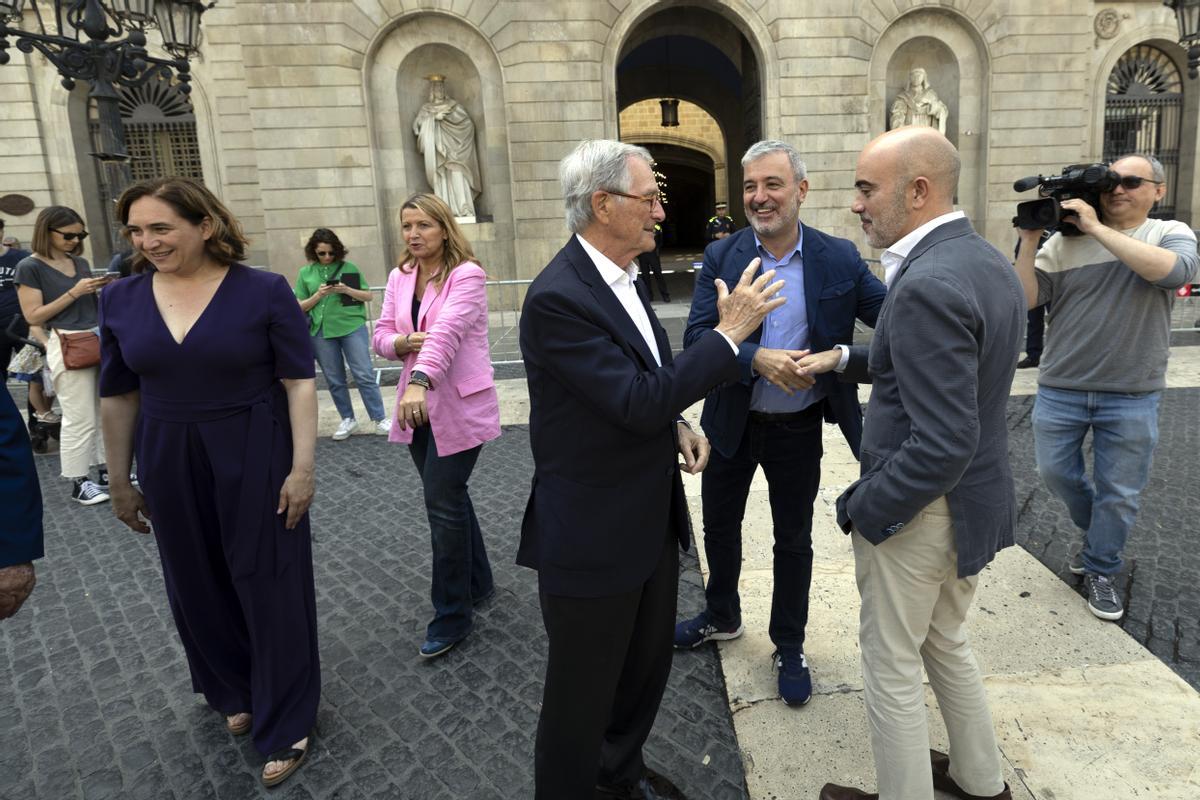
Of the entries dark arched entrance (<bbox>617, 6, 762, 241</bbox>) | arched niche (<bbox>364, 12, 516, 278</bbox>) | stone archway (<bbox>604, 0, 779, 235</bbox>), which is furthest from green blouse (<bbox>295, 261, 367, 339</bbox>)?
dark arched entrance (<bbox>617, 6, 762, 241</bbox>)

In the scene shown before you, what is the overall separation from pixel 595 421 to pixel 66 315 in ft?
16.8

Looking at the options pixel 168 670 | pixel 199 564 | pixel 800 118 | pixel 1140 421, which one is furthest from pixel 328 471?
pixel 800 118

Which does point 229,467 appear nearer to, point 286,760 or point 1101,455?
point 286,760

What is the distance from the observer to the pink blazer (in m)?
3.09

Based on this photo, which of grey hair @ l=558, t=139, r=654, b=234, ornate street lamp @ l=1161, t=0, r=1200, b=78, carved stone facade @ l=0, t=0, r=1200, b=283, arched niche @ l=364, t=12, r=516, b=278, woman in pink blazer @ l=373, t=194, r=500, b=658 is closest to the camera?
grey hair @ l=558, t=139, r=654, b=234

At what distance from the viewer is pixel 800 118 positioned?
1338 cm

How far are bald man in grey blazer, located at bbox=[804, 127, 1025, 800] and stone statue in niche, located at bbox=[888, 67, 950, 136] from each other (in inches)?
546

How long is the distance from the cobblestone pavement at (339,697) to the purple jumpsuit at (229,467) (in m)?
0.29

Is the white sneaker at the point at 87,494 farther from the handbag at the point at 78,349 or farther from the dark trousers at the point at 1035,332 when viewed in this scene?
the dark trousers at the point at 1035,332

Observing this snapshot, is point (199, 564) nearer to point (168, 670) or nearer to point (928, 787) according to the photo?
point (168, 670)

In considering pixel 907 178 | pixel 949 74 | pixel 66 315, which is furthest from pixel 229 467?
pixel 949 74

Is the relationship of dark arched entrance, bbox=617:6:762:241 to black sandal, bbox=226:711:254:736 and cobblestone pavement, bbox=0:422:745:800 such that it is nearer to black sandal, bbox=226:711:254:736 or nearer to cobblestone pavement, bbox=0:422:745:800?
cobblestone pavement, bbox=0:422:745:800

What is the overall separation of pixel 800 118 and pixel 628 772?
13293mm

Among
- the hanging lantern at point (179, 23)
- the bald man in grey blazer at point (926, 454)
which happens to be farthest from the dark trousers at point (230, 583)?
the hanging lantern at point (179, 23)
